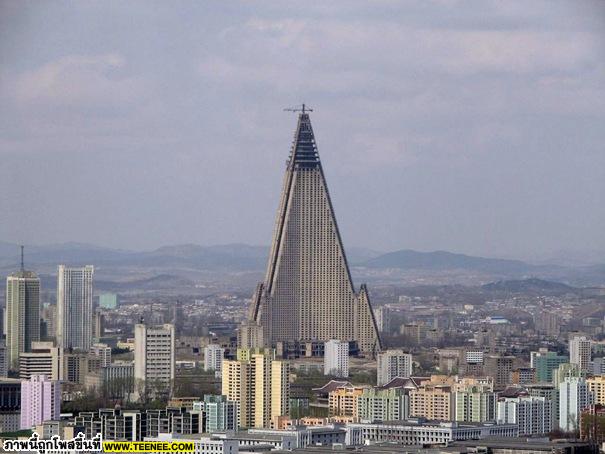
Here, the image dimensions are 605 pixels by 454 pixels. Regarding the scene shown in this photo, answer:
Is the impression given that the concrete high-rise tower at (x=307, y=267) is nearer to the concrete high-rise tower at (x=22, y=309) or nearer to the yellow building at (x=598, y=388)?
the concrete high-rise tower at (x=22, y=309)

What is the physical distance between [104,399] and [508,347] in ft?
56.7

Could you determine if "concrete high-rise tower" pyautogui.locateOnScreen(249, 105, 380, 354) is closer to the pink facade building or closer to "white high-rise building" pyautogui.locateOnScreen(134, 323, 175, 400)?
"white high-rise building" pyautogui.locateOnScreen(134, 323, 175, 400)

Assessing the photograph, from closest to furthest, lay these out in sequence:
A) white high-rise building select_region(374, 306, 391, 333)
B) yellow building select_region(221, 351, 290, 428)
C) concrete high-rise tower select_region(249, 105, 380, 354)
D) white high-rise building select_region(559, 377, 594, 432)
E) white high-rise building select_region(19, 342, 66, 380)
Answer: white high-rise building select_region(559, 377, 594, 432)
yellow building select_region(221, 351, 290, 428)
white high-rise building select_region(19, 342, 66, 380)
white high-rise building select_region(374, 306, 391, 333)
concrete high-rise tower select_region(249, 105, 380, 354)

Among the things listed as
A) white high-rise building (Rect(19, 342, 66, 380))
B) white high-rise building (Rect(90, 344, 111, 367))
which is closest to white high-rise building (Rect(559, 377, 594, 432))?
white high-rise building (Rect(19, 342, 66, 380))

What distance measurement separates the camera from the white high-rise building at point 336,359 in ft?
163

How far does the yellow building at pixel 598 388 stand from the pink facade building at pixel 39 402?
739cm

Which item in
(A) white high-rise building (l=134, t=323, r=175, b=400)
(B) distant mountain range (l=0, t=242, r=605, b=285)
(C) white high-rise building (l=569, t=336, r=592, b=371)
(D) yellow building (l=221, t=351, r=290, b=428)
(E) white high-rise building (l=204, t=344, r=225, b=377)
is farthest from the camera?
(B) distant mountain range (l=0, t=242, r=605, b=285)

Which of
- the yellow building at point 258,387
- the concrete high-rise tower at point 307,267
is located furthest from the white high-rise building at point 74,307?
the yellow building at point 258,387

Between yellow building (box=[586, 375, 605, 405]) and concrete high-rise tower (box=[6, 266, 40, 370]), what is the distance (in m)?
13.2

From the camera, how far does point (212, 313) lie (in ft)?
210

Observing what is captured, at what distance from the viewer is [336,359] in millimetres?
51312

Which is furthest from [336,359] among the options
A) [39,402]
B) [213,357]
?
[39,402]

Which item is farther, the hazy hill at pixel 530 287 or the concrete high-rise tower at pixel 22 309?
the hazy hill at pixel 530 287

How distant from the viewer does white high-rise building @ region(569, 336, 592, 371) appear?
47.9m
